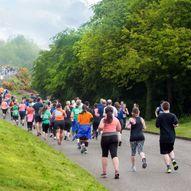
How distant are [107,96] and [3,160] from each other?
4693 centimetres

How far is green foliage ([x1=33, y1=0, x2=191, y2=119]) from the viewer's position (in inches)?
1742

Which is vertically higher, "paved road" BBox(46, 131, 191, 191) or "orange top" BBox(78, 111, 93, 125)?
"orange top" BBox(78, 111, 93, 125)

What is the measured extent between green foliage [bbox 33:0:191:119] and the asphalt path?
72.6 ft

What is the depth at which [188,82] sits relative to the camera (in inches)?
1914

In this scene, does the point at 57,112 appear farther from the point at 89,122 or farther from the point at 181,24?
the point at 181,24

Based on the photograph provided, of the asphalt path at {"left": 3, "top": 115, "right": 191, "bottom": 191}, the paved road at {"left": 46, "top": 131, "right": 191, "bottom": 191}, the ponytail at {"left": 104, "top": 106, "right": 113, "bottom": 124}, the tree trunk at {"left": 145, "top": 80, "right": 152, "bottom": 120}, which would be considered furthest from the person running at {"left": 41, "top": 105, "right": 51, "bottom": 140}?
the tree trunk at {"left": 145, "top": 80, "right": 152, "bottom": 120}

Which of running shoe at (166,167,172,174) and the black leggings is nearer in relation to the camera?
the black leggings

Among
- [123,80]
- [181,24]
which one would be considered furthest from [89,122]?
[123,80]

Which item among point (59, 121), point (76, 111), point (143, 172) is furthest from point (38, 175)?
point (76, 111)

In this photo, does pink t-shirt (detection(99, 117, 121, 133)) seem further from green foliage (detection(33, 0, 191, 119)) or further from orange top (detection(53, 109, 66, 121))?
green foliage (detection(33, 0, 191, 119))

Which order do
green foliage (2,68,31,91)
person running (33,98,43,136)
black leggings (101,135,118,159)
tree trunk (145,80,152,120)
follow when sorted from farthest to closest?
green foliage (2,68,31,91) → tree trunk (145,80,152,120) → person running (33,98,43,136) → black leggings (101,135,118,159)

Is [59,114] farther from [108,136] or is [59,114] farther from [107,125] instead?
[108,136]

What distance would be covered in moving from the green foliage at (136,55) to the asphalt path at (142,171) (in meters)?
22.1

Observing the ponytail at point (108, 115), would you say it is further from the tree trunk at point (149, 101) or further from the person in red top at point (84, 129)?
the tree trunk at point (149, 101)
